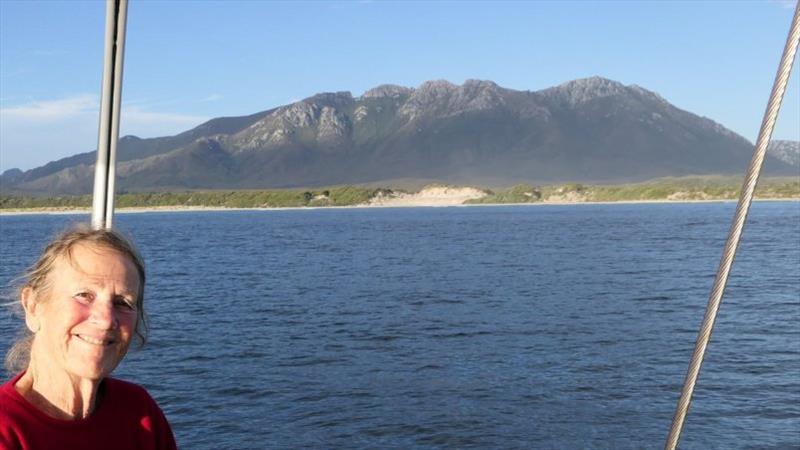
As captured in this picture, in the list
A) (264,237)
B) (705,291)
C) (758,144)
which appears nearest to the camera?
(758,144)

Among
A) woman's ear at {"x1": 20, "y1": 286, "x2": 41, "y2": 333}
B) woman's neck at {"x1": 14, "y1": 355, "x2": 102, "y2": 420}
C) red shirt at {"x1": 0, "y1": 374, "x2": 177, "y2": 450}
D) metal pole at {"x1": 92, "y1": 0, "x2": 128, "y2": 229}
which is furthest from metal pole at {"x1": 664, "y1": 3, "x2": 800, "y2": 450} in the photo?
metal pole at {"x1": 92, "y1": 0, "x2": 128, "y2": 229}

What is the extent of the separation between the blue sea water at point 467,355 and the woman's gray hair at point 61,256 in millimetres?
195

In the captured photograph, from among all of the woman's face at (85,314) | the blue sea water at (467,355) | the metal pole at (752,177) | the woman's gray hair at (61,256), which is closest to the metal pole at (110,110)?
the blue sea water at (467,355)

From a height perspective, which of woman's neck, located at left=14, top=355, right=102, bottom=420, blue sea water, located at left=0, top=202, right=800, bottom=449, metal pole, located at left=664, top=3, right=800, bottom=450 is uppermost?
metal pole, located at left=664, top=3, right=800, bottom=450

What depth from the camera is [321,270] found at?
156 feet

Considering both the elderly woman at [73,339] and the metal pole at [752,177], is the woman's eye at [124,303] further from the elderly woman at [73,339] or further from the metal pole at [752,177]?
the metal pole at [752,177]

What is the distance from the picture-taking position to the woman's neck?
2.14 m

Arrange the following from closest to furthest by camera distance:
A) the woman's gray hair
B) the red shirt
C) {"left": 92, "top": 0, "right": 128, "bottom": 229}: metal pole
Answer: the red shirt → the woman's gray hair → {"left": 92, "top": 0, "right": 128, "bottom": 229}: metal pole

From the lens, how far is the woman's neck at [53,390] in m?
2.14

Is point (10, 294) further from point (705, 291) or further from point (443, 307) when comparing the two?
point (705, 291)

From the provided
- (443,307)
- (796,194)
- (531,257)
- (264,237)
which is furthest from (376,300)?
(796,194)

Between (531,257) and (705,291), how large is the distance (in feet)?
62.3

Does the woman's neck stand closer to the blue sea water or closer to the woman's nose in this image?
the woman's nose

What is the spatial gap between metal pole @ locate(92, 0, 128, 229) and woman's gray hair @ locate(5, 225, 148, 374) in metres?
0.85
